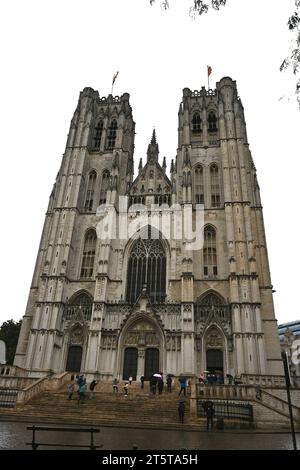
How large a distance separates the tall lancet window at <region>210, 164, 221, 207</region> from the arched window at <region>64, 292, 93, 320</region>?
Result: 1514 cm

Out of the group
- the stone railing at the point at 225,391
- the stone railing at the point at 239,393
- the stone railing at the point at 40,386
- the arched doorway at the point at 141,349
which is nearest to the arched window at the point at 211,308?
the arched doorway at the point at 141,349

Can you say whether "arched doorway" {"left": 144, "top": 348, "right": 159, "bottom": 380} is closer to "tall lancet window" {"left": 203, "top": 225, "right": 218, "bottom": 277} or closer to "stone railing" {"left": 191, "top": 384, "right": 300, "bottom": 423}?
"tall lancet window" {"left": 203, "top": 225, "right": 218, "bottom": 277}

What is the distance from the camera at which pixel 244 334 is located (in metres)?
25.9

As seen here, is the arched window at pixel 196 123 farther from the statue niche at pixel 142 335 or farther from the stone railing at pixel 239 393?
the stone railing at pixel 239 393

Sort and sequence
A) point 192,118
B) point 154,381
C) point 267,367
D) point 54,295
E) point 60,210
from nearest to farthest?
point 154,381 < point 267,367 < point 54,295 < point 60,210 < point 192,118

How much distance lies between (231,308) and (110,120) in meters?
27.2

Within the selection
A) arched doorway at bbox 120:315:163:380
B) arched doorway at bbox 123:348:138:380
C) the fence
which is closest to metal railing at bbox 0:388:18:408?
the fence

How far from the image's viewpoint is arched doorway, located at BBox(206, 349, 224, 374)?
26766 millimetres

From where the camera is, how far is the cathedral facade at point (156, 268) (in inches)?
1057

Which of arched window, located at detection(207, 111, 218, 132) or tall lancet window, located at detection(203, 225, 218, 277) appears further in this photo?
arched window, located at detection(207, 111, 218, 132)

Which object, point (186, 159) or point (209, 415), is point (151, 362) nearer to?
→ point (209, 415)

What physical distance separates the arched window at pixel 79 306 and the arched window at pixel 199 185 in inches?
565
